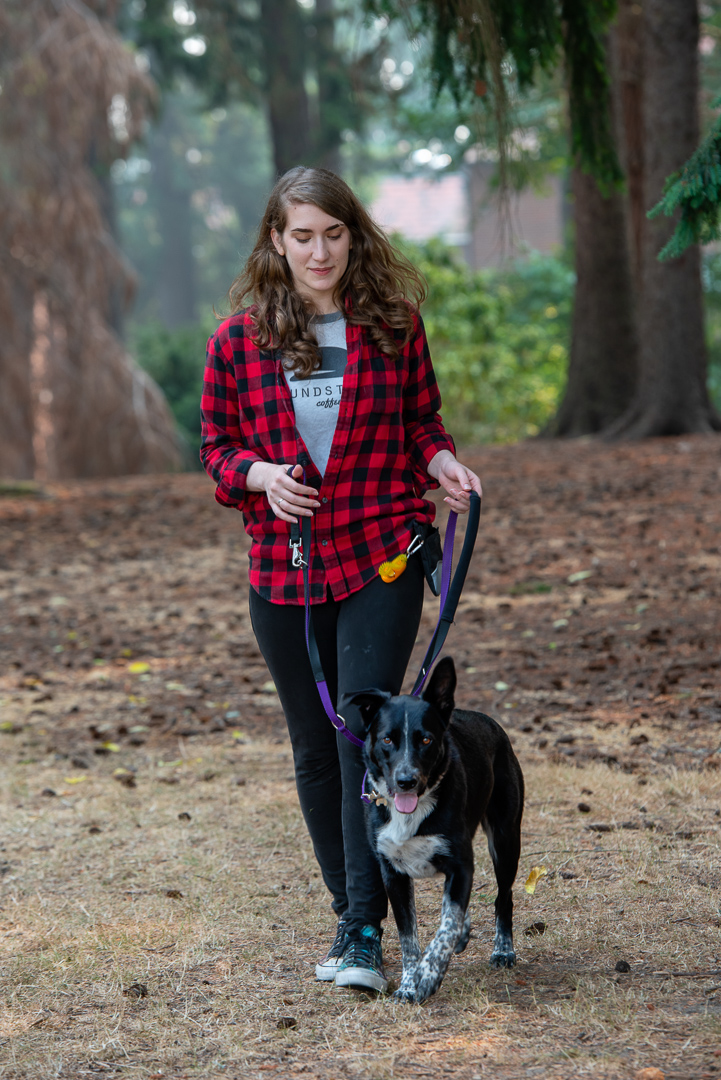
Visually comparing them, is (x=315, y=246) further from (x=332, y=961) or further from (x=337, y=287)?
(x=332, y=961)

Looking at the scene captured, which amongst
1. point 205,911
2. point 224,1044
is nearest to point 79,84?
point 205,911

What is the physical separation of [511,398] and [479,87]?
45.3 ft

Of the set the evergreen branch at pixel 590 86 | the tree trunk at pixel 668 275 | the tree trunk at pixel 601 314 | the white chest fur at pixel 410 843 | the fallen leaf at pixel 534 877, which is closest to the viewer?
the white chest fur at pixel 410 843

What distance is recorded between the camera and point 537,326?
23.1m

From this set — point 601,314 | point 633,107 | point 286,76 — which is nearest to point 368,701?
point 601,314

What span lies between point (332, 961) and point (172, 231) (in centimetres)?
4899

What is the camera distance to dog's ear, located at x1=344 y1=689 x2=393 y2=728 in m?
3.26

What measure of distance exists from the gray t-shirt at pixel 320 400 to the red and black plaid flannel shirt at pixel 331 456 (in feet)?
0.10

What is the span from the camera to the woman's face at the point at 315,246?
342 centimetres

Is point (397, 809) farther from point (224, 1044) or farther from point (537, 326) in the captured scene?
point (537, 326)

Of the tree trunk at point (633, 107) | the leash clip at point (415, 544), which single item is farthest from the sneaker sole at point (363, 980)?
the tree trunk at point (633, 107)

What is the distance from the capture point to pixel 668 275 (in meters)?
12.5

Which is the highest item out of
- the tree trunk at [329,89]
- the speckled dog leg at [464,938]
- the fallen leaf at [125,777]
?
the tree trunk at [329,89]

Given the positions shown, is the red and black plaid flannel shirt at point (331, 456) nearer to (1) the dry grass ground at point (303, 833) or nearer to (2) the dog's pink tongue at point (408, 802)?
(2) the dog's pink tongue at point (408, 802)
